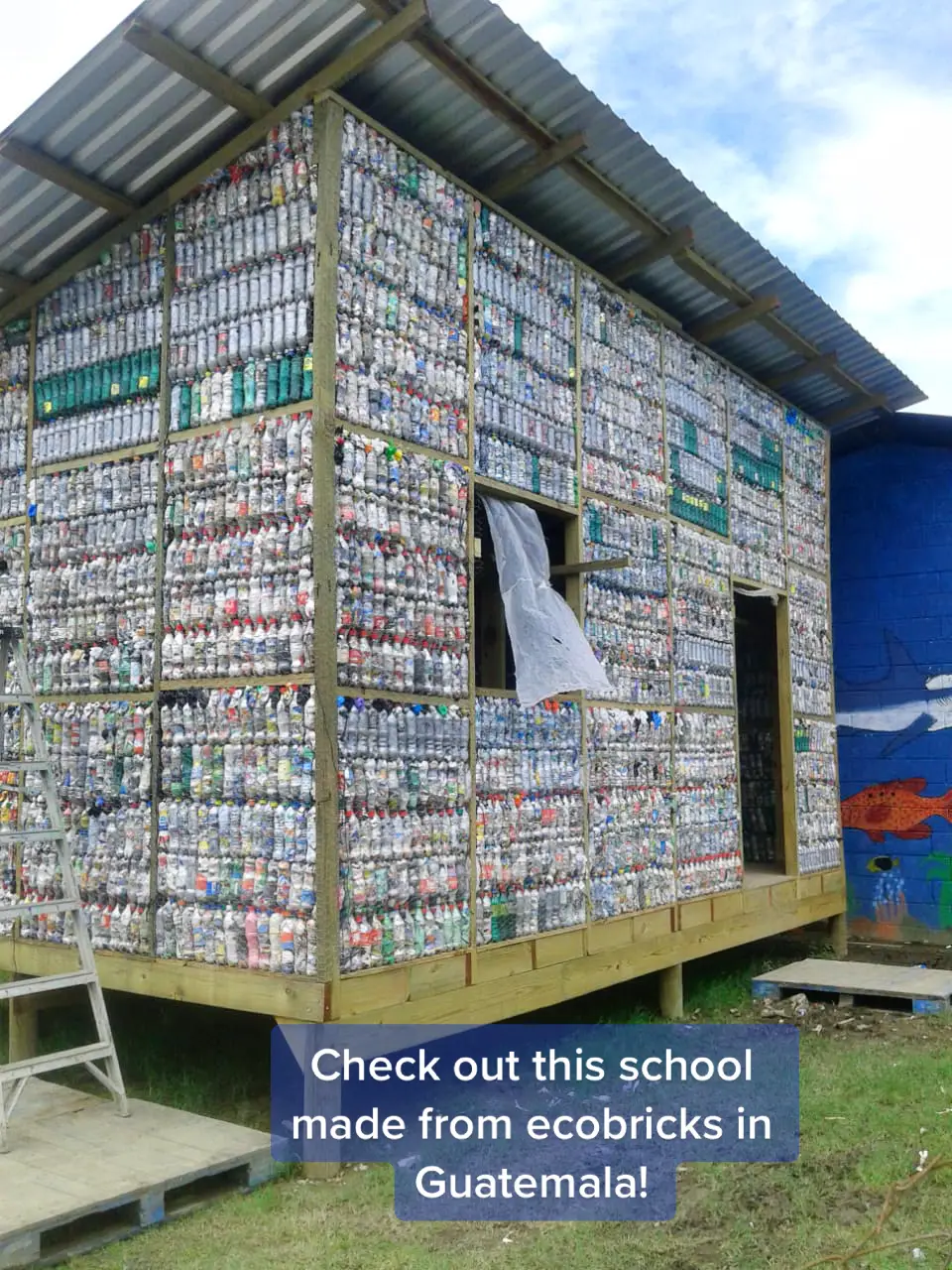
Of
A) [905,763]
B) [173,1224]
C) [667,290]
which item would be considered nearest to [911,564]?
[905,763]

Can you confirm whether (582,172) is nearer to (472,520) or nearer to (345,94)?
(345,94)

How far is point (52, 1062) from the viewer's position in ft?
20.7

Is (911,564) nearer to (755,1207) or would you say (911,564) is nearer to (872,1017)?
(872,1017)

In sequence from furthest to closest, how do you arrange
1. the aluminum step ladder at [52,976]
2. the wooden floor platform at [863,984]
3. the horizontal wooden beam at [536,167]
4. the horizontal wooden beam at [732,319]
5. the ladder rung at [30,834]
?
the horizontal wooden beam at [732,319]
the wooden floor platform at [863,984]
the horizontal wooden beam at [536,167]
the ladder rung at [30,834]
the aluminum step ladder at [52,976]

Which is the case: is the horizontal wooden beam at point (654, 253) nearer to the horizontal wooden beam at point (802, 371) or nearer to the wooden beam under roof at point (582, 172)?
the wooden beam under roof at point (582, 172)

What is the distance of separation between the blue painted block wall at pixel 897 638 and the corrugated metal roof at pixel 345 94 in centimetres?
581

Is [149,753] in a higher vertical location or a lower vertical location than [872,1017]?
higher

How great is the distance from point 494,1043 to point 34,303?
6.41 meters

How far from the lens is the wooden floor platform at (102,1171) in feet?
17.4

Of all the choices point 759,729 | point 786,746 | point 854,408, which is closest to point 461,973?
point 786,746

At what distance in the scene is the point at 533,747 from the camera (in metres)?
8.34

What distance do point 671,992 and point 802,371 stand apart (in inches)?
255

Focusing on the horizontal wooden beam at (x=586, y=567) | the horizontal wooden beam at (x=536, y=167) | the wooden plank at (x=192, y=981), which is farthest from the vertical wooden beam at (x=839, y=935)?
the horizontal wooden beam at (x=536, y=167)

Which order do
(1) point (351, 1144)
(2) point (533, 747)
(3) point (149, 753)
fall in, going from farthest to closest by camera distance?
(2) point (533, 747) → (3) point (149, 753) → (1) point (351, 1144)
